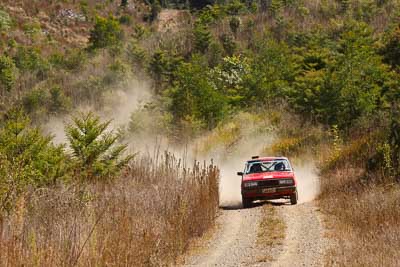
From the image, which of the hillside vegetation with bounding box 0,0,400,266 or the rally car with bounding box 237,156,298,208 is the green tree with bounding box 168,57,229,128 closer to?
the hillside vegetation with bounding box 0,0,400,266

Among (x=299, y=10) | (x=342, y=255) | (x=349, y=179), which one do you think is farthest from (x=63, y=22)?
(x=342, y=255)

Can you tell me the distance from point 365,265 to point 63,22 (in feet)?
358

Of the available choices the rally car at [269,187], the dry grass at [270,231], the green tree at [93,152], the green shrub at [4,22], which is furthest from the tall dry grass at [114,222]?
the green shrub at [4,22]

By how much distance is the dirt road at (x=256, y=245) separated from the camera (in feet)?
34.4

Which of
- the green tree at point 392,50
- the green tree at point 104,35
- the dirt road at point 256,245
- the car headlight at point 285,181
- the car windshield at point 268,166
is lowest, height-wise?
the dirt road at point 256,245

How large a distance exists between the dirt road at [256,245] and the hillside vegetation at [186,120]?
50cm

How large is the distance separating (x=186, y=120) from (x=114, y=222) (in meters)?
31.8

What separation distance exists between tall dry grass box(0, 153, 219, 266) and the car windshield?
4.57 meters

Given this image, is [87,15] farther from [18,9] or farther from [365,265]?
[365,265]

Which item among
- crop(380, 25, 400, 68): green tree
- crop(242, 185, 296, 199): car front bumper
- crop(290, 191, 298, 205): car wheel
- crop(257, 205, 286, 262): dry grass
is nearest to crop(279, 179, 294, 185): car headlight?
crop(242, 185, 296, 199): car front bumper

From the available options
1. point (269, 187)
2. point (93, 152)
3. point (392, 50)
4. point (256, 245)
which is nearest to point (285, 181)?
point (269, 187)

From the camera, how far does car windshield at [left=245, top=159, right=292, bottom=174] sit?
19.6 m

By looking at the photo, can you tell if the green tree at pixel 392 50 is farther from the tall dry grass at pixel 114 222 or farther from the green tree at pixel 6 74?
the green tree at pixel 6 74

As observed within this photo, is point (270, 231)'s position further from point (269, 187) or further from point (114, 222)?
point (114, 222)
